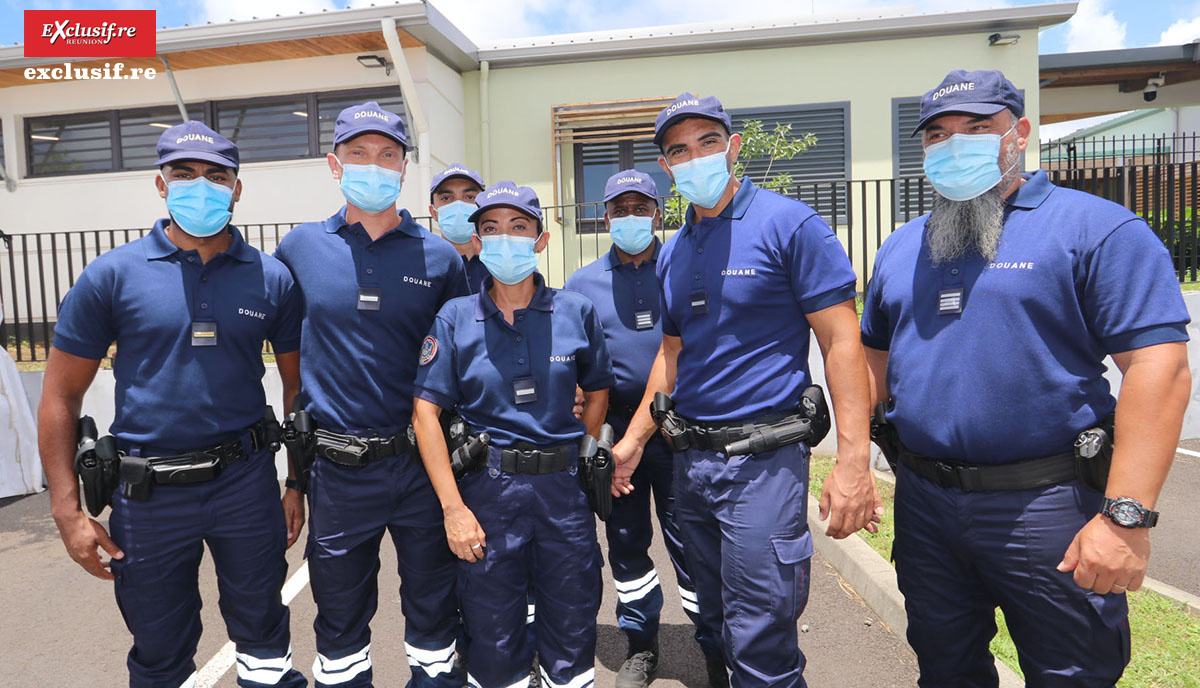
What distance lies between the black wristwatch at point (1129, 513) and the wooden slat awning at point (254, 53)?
33.1 feet

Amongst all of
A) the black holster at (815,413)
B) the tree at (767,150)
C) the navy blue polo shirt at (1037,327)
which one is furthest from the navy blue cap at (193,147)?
the tree at (767,150)

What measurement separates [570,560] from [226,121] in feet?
37.2

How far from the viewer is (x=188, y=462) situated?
112 inches

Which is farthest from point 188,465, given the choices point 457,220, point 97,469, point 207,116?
point 207,116

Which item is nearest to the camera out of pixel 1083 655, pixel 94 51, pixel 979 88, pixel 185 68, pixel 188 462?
pixel 1083 655

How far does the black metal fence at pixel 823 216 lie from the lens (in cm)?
918

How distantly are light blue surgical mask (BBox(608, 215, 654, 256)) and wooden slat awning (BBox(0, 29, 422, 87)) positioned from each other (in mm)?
7449

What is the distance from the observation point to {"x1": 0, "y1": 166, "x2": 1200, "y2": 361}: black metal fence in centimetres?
918

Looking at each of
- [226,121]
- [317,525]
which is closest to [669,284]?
[317,525]

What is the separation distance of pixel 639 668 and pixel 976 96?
290cm

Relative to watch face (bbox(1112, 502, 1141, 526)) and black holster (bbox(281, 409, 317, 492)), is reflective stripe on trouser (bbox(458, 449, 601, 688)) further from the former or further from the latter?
watch face (bbox(1112, 502, 1141, 526))

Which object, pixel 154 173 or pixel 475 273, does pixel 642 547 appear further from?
pixel 154 173

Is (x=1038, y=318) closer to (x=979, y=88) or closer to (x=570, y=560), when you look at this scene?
(x=979, y=88)

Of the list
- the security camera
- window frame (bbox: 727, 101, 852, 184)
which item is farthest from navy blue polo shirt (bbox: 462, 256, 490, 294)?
the security camera
